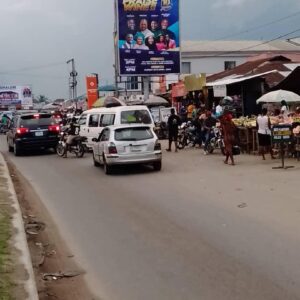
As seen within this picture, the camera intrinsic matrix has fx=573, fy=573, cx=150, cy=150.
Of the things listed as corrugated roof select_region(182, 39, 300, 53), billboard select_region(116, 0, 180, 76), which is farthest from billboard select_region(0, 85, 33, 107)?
billboard select_region(116, 0, 180, 76)

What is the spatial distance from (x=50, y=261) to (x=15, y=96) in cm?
9464

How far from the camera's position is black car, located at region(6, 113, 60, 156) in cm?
2380

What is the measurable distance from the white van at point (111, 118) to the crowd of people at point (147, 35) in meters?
14.0

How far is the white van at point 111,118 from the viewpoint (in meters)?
22.0

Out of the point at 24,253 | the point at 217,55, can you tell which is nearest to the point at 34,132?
the point at 24,253

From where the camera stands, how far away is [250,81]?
26859 millimetres

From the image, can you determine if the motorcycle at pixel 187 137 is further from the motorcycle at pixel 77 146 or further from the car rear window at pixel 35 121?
the car rear window at pixel 35 121

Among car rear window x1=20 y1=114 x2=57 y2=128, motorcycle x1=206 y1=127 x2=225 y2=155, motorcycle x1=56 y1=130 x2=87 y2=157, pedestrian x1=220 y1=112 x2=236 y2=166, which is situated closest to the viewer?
pedestrian x1=220 y1=112 x2=236 y2=166

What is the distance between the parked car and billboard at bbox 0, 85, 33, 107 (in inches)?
3333

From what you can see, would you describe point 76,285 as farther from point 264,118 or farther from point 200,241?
point 264,118

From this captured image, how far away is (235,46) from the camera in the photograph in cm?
6519

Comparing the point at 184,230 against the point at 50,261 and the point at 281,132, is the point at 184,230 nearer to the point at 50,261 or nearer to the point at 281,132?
the point at 50,261

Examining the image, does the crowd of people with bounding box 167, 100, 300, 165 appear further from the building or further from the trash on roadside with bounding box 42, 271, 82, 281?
the building

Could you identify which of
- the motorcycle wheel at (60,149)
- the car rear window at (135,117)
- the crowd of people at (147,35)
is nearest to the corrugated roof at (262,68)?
the crowd of people at (147,35)
